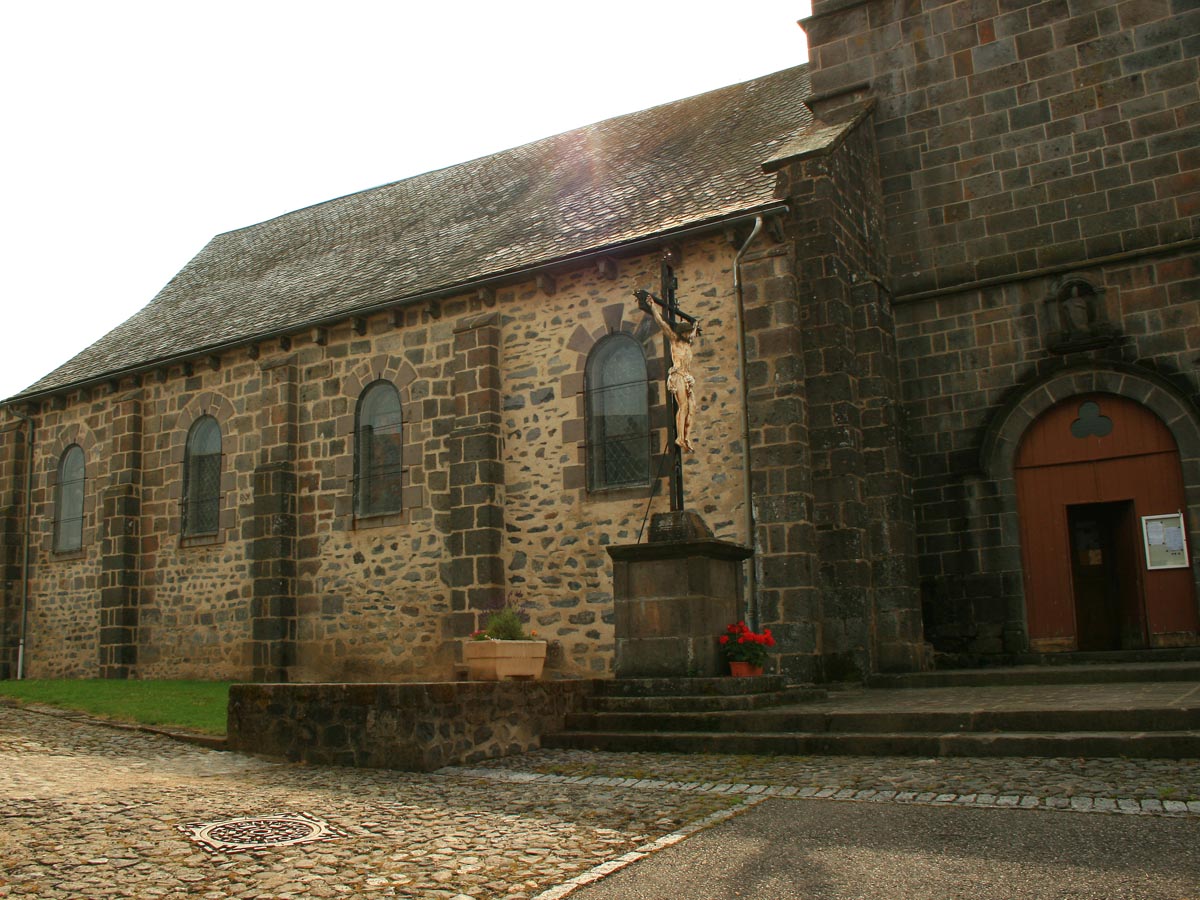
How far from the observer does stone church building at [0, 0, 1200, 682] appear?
1305 centimetres

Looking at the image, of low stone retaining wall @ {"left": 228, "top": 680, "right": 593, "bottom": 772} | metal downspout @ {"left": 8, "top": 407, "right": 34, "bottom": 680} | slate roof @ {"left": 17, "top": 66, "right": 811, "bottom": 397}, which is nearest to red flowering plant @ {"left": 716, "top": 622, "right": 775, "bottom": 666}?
low stone retaining wall @ {"left": 228, "top": 680, "right": 593, "bottom": 772}

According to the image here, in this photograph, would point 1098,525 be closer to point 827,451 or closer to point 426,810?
point 827,451

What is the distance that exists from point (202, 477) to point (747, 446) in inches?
430

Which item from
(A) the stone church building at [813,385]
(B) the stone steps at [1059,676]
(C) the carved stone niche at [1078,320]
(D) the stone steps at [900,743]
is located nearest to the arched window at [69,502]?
(A) the stone church building at [813,385]

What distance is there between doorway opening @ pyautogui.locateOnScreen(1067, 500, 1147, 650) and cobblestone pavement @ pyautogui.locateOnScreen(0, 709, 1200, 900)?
738 centimetres

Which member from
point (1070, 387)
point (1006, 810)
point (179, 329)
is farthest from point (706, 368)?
point (179, 329)

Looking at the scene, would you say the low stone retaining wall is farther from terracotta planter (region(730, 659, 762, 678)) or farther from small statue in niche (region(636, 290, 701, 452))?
small statue in niche (region(636, 290, 701, 452))

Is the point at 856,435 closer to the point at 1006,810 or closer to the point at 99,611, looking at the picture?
the point at 1006,810

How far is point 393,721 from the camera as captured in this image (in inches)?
329

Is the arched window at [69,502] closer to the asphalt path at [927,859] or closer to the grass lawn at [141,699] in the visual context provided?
the grass lawn at [141,699]

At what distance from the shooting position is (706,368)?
13594 millimetres

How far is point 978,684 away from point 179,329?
16.3 m

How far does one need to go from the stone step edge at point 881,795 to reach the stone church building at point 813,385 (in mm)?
4983

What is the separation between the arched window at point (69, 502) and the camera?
2088 cm
